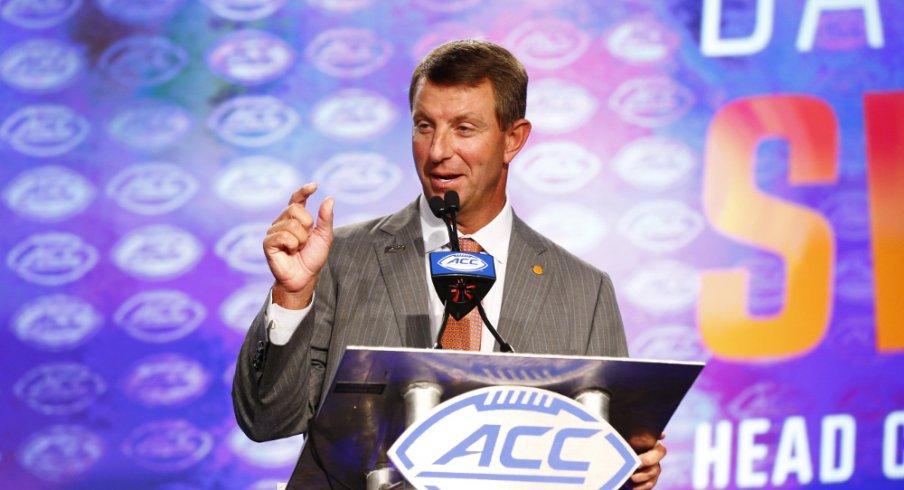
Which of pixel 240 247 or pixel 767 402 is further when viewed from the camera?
pixel 767 402

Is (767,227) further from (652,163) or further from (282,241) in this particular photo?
(282,241)

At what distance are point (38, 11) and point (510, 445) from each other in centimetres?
281

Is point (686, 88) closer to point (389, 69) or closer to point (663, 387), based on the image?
point (389, 69)

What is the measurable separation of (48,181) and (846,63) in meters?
2.89

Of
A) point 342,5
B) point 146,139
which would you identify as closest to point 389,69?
point 342,5

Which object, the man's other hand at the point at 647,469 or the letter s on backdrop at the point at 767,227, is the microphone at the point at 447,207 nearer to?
the man's other hand at the point at 647,469

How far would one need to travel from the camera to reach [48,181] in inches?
141

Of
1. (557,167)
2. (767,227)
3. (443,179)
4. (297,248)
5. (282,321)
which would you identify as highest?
(557,167)

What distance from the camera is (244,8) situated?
3646mm

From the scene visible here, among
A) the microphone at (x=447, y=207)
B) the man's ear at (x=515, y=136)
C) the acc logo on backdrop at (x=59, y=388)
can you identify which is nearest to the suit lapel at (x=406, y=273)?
the man's ear at (x=515, y=136)

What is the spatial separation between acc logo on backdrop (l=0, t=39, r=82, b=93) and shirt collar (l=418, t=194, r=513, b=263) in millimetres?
1733

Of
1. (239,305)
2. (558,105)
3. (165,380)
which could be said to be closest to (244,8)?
(239,305)

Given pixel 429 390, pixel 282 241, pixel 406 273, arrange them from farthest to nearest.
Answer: pixel 406 273, pixel 282 241, pixel 429 390

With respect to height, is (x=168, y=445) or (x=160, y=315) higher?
(x=160, y=315)
